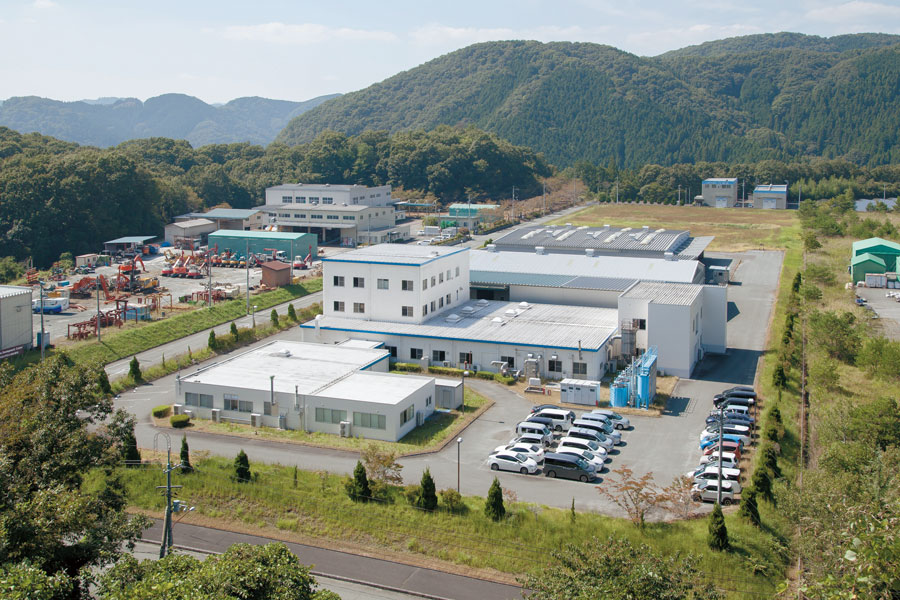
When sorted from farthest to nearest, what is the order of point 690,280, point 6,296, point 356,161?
point 356,161
point 690,280
point 6,296

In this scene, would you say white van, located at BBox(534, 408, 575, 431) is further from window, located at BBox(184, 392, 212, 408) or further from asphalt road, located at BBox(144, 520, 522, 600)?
window, located at BBox(184, 392, 212, 408)

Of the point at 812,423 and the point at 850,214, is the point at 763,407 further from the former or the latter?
the point at 850,214

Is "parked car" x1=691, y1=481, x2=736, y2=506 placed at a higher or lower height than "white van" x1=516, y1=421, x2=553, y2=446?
lower

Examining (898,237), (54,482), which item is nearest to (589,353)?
(54,482)

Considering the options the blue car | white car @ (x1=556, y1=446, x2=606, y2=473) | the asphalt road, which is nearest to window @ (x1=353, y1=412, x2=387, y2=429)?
white car @ (x1=556, y1=446, x2=606, y2=473)

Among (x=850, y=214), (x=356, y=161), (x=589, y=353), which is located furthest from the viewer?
(x=356, y=161)

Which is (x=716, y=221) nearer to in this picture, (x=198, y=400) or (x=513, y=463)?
(x=513, y=463)

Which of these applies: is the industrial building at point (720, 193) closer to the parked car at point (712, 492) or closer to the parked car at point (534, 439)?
the parked car at point (534, 439)
